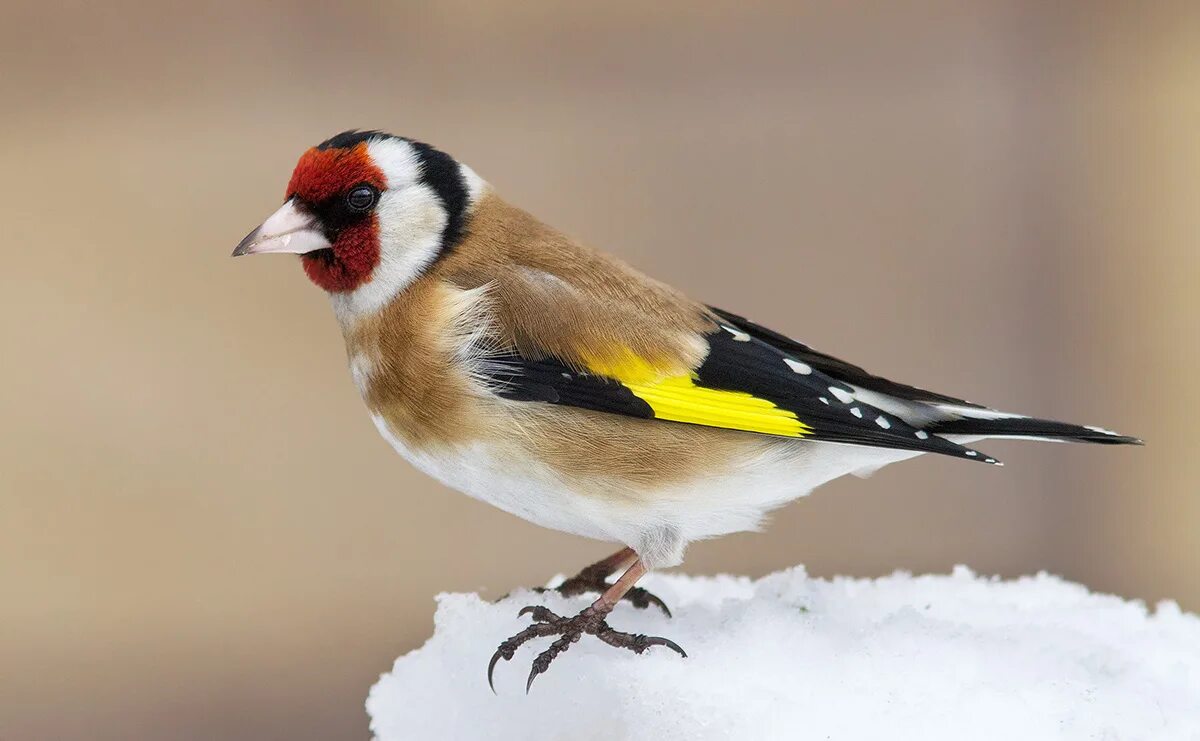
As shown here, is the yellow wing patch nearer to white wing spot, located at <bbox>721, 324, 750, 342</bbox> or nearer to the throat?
white wing spot, located at <bbox>721, 324, 750, 342</bbox>

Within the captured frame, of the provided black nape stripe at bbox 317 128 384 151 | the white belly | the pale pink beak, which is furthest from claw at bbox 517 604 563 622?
black nape stripe at bbox 317 128 384 151

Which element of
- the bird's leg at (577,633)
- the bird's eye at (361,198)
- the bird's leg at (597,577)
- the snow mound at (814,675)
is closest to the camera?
the snow mound at (814,675)

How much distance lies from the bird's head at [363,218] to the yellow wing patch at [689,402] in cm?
29

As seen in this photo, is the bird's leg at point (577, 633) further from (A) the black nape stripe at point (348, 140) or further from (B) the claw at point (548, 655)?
(A) the black nape stripe at point (348, 140)

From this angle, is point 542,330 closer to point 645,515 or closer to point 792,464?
point 645,515

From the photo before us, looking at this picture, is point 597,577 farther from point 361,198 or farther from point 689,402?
Answer: point 361,198

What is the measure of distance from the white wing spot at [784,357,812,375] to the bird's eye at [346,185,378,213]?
57 centimetres

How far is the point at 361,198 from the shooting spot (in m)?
1.63

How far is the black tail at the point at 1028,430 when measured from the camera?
153 centimetres

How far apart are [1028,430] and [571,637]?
61 centimetres

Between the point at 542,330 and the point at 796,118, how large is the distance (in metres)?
1.51

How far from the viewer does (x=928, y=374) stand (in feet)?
9.77

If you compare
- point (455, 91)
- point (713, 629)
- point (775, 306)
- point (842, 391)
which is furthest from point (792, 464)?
point (455, 91)

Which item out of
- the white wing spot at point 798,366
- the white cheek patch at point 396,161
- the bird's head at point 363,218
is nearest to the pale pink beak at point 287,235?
the bird's head at point 363,218
